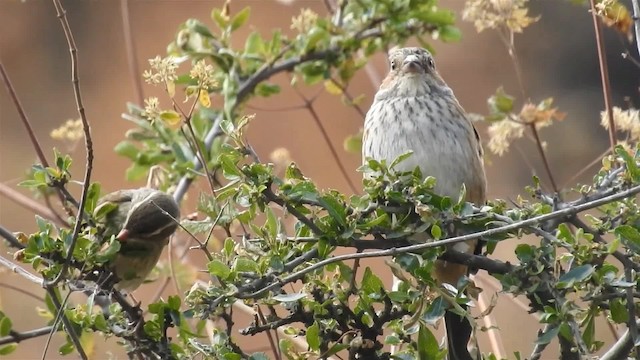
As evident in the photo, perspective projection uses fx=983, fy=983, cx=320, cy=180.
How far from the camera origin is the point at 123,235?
7.19 feet

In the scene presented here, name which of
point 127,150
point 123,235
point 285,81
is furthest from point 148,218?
point 285,81

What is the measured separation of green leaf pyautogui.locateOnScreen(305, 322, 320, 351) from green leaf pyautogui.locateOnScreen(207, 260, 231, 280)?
18cm

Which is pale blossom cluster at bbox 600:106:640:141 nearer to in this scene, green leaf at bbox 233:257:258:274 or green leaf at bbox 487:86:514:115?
green leaf at bbox 487:86:514:115

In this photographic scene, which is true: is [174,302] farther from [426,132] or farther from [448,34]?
[448,34]

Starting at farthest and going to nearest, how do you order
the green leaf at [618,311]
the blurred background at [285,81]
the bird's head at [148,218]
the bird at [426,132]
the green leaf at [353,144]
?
the blurred background at [285,81] < the green leaf at [353,144] < the bird at [426,132] < the bird's head at [148,218] < the green leaf at [618,311]

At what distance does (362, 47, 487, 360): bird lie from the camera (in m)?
2.46

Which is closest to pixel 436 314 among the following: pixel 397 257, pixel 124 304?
pixel 397 257

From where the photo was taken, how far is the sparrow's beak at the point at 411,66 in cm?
265

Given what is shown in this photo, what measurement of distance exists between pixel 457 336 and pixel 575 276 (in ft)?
1.40

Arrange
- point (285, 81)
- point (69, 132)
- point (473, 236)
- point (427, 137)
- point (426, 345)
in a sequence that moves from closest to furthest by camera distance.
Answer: point (473, 236), point (426, 345), point (427, 137), point (69, 132), point (285, 81)

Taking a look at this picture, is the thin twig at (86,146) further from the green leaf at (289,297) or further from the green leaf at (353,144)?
the green leaf at (353,144)

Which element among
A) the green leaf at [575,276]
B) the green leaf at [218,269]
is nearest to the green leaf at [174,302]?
the green leaf at [218,269]

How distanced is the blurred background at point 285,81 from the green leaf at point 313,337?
475 cm

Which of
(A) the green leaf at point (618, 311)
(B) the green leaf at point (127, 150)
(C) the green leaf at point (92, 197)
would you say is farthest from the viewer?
(B) the green leaf at point (127, 150)
